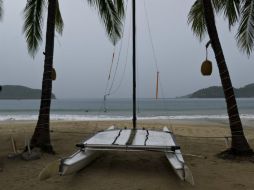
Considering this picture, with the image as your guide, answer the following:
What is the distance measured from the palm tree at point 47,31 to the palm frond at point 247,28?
3.35m

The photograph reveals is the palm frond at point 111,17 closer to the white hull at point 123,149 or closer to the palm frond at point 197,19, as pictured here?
the palm frond at point 197,19

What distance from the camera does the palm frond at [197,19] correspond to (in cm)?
1050

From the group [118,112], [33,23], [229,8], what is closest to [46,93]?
[33,23]

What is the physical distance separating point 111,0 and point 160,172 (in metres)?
5.21

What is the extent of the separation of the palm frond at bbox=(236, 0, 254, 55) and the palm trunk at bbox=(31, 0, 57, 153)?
445cm

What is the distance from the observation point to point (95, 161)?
764 centimetres

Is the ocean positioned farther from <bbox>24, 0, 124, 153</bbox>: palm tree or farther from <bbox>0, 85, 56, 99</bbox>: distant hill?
<bbox>0, 85, 56, 99</bbox>: distant hill

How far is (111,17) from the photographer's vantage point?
34.3 feet

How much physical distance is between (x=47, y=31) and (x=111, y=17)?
2177mm

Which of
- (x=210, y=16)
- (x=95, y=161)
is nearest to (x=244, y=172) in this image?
(x=95, y=161)

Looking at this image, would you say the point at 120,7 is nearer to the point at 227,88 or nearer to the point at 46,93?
the point at 46,93

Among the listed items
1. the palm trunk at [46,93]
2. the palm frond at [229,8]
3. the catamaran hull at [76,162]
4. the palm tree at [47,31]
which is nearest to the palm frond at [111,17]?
the palm tree at [47,31]

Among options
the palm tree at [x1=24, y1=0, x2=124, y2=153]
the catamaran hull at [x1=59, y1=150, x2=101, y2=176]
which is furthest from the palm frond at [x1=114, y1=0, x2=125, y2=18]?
the catamaran hull at [x1=59, y1=150, x2=101, y2=176]

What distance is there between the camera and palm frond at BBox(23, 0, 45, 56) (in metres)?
10.5
